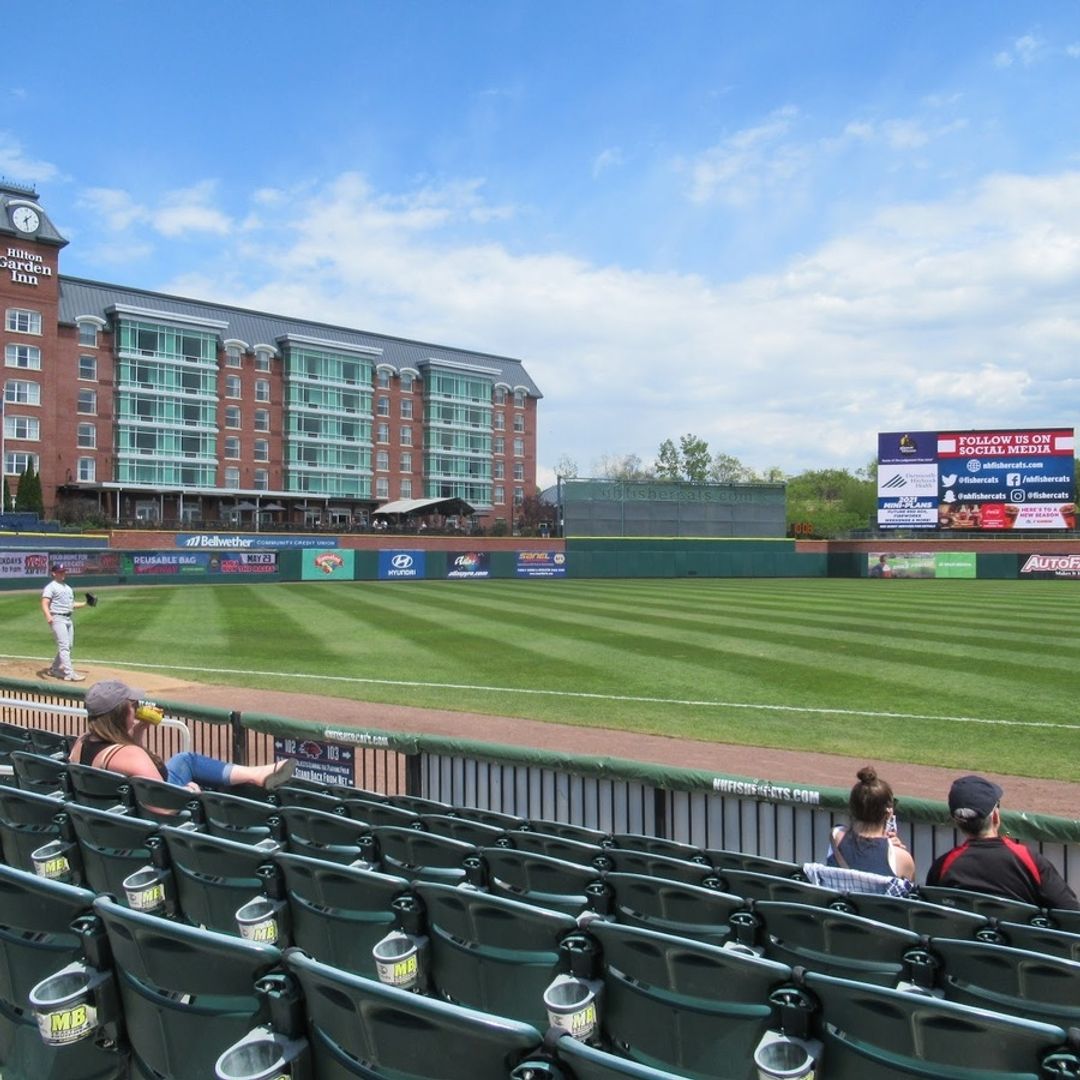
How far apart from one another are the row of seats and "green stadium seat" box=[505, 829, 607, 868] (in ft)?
6.45

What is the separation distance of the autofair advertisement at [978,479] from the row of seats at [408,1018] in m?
61.9

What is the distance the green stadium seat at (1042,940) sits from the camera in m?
4.12

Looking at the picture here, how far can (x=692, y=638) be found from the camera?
85.5 feet

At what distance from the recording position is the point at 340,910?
4.21 metres

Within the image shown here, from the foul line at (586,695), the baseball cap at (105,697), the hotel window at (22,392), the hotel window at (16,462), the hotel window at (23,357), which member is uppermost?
the hotel window at (23,357)

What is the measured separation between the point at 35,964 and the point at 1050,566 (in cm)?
6795

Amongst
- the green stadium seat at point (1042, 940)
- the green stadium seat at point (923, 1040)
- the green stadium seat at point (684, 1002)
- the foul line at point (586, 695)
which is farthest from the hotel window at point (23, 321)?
the green stadium seat at point (923, 1040)

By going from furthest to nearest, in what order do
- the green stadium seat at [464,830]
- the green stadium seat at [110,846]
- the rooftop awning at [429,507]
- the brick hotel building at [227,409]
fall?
the rooftop awning at [429,507] → the brick hotel building at [227,409] → the green stadium seat at [464,830] → the green stadium seat at [110,846]

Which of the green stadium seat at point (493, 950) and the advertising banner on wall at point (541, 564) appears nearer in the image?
the green stadium seat at point (493, 950)

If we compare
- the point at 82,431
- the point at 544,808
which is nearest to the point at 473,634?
the point at 544,808

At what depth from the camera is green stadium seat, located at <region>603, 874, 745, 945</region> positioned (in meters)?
4.35

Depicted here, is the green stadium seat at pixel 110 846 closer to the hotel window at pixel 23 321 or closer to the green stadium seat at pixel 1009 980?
the green stadium seat at pixel 1009 980

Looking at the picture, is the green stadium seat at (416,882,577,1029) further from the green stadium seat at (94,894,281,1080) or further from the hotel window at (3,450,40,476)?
the hotel window at (3,450,40,476)

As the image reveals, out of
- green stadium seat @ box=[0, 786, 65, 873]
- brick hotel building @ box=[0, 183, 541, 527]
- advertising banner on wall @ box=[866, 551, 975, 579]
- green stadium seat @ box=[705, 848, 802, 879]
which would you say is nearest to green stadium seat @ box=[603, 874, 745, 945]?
green stadium seat @ box=[705, 848, 802, 879]
